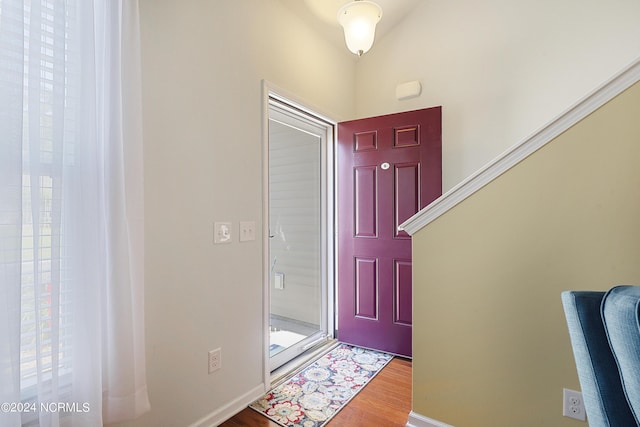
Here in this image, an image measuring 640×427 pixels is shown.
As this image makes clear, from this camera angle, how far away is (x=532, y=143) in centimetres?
136

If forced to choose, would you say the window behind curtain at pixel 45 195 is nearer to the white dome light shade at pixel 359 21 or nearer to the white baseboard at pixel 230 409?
the white baseboard at pixel 230 409

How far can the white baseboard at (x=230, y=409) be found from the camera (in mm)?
1660

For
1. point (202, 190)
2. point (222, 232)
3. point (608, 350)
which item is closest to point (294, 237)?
point (222, 232)

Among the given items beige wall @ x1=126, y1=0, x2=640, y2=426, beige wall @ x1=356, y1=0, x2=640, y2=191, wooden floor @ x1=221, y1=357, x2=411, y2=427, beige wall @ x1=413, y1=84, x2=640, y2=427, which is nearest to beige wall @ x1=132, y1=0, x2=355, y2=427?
beige wall @ x1=126, y1=0, x2=640, y2=426

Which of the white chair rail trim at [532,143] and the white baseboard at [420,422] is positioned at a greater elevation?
the white chair rail trim at [532,143]

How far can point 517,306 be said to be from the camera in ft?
4.65

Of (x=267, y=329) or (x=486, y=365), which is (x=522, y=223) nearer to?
(x=486, y=365)

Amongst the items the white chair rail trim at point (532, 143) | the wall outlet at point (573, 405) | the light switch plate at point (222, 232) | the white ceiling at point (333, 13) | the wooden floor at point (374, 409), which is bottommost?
the wooden floor at point (374, 409)

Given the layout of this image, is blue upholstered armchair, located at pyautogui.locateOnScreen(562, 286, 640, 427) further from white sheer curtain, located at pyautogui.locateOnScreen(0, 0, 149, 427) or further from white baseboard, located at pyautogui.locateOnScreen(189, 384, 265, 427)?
white baseboard, located at pyautogui.locateOnScreen(189, 384, 265, 427)

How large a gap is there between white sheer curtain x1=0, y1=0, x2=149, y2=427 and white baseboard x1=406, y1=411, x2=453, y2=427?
4.34 ft

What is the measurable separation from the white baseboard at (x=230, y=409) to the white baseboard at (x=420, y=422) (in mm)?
918

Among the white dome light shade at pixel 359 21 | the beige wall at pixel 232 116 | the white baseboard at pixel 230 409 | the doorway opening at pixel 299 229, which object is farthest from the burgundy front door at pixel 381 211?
the white baseboard at pixel 230 409

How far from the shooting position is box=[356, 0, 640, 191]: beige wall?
208 centimetres


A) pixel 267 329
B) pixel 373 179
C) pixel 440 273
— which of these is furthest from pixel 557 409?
pixel 373 179
